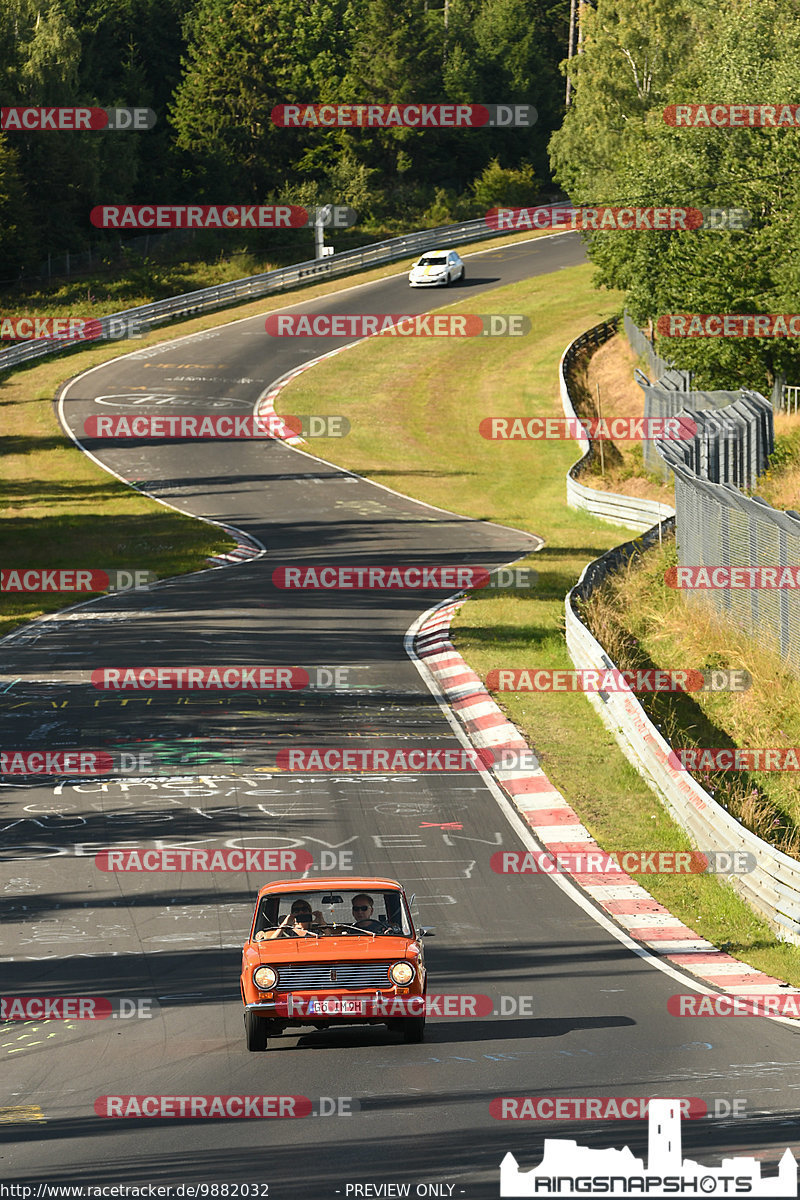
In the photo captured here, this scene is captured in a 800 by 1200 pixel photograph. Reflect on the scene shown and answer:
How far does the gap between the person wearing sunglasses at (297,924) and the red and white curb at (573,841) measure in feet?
11.6

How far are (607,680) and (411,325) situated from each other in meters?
46.6

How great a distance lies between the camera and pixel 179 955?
1306cm

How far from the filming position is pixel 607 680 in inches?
830

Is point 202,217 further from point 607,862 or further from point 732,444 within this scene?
point 607,862

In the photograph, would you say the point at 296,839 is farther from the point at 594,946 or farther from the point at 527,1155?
the point at 527,1155

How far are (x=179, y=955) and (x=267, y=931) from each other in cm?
199

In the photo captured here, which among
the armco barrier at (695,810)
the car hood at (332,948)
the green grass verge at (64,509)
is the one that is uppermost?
the car hood at (332,948)

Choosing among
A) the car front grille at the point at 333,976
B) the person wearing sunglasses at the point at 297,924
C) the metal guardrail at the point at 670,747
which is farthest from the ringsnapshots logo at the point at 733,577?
the car front grille at the point at 333,976

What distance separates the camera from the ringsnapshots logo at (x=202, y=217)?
84.0 metres

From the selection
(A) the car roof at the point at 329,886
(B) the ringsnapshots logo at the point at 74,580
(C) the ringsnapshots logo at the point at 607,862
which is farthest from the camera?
(B) the ringsnapshots logo at the point at 74,580

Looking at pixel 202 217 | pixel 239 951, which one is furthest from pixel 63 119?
pixel 239 951

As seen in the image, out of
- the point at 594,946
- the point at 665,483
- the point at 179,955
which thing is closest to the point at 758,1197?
the point at 594,946

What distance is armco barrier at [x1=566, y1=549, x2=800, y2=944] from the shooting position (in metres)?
13.7

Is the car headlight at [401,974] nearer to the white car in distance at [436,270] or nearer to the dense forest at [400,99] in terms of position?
the dense forest at [400,99]
